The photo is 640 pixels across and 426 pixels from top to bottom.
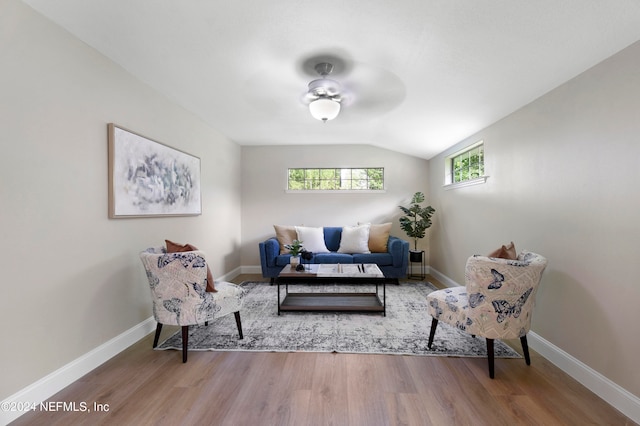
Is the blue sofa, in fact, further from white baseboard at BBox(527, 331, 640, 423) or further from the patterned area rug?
white baseboard at BBox(527, 331, 640, 423)

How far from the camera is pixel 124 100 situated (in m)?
2.36

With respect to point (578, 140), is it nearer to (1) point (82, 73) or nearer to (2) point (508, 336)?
(2) point (508, 336)

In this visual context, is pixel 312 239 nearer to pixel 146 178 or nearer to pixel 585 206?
pixel 146 178

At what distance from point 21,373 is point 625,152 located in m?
3.87

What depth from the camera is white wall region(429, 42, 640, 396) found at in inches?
64.4

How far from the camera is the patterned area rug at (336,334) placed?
2.33 m

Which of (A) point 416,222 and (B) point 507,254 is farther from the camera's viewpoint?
(A) point 416,222

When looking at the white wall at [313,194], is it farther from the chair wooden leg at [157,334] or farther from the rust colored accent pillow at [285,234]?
the chair wooden leg at [157,334]

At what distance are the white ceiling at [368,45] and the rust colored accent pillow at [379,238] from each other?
2.08 meters

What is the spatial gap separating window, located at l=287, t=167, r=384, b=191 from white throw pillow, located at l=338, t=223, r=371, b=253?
941 millimetres

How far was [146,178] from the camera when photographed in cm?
258

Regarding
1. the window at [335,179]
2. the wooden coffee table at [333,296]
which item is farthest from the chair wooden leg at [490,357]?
the window at [335,179]

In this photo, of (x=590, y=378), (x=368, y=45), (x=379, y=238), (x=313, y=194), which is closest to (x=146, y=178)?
(x=368, y=45)

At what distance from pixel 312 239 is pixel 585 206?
11.2 ft
